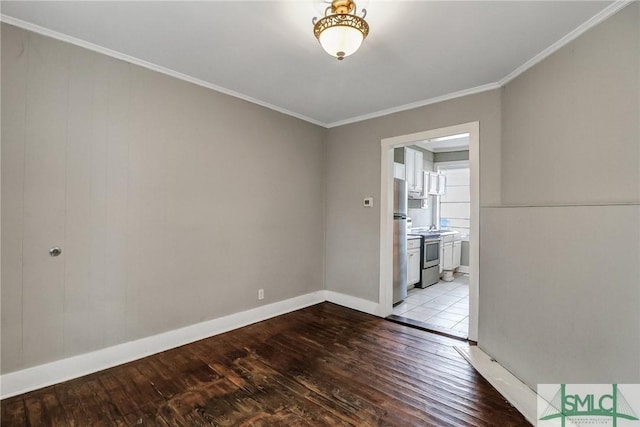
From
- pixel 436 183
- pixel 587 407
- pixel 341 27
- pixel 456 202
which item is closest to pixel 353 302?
pixel 587 407

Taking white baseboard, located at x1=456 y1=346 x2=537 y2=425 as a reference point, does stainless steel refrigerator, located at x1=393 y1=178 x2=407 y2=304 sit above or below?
above

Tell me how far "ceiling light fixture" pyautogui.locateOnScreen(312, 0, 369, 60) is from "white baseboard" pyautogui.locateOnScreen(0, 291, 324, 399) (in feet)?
9.74

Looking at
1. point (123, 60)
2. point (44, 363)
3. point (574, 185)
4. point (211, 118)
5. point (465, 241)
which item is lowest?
point (44, 363)

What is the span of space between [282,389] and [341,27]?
2.62 metres

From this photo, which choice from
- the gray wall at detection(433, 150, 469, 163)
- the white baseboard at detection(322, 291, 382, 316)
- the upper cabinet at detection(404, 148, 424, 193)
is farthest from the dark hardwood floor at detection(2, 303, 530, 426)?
the gray wall at detection(433, 150, 469, 163)

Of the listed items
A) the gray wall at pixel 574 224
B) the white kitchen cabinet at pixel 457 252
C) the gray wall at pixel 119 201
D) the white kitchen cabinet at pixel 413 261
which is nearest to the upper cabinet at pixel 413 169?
the white kitchen cabinet at pixel 413 261

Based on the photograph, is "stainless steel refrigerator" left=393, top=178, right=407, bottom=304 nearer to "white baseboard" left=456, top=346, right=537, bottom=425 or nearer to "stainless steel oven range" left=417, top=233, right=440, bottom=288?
"stainless steel oven range" left=417, top=233, right=440, bottom=288

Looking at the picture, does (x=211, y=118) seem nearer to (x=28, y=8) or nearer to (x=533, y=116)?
(x=28, y=8)

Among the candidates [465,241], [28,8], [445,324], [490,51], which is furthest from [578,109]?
[465,241]

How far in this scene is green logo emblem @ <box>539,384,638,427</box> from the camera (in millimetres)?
1644

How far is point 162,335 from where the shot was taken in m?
2.83

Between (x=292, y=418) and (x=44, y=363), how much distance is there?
6.52 ft

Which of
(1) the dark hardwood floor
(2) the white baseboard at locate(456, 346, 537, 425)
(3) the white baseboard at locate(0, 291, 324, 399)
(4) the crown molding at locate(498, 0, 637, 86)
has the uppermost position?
(4) the crown molding at locate(498, 0, 637, 86)

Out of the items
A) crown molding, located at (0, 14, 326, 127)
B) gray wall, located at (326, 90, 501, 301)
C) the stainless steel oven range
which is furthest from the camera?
the stainless steel oven range
